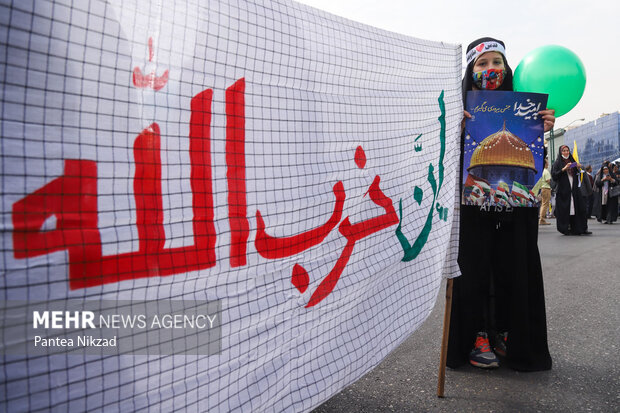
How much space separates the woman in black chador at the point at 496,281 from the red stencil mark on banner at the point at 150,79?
69.5 inches

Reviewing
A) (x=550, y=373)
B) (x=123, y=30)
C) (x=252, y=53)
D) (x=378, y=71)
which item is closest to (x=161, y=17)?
(x=123, y=30)

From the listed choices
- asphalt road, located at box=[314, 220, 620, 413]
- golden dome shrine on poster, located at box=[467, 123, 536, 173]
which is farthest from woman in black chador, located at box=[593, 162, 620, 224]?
golden dome shrine on poster, located at box=[467, 123, 536, 173]

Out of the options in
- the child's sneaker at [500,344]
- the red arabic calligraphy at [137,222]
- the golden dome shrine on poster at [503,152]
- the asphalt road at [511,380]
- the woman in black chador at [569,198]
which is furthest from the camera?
the woman in black chador at [569,198]

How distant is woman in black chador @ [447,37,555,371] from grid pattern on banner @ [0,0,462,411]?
1.88ft

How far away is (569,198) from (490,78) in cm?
846

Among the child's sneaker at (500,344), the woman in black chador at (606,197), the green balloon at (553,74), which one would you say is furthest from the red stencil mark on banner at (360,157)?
the woman in black chador at (606,197)

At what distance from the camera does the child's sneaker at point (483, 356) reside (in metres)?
2.35

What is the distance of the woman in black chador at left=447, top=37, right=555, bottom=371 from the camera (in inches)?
92.4

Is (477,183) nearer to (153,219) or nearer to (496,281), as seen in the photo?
(496,281)

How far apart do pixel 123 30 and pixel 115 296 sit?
2.05 feet

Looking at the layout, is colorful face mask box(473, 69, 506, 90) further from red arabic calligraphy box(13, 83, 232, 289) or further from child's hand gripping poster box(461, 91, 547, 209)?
red arabic calligraphy box(13, 83, 232, 289)

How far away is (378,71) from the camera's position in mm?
1819

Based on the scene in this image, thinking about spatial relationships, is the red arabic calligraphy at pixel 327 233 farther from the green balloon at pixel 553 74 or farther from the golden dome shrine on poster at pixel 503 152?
the green balloon at pixel 553 74

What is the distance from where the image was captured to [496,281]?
249 centimetres
